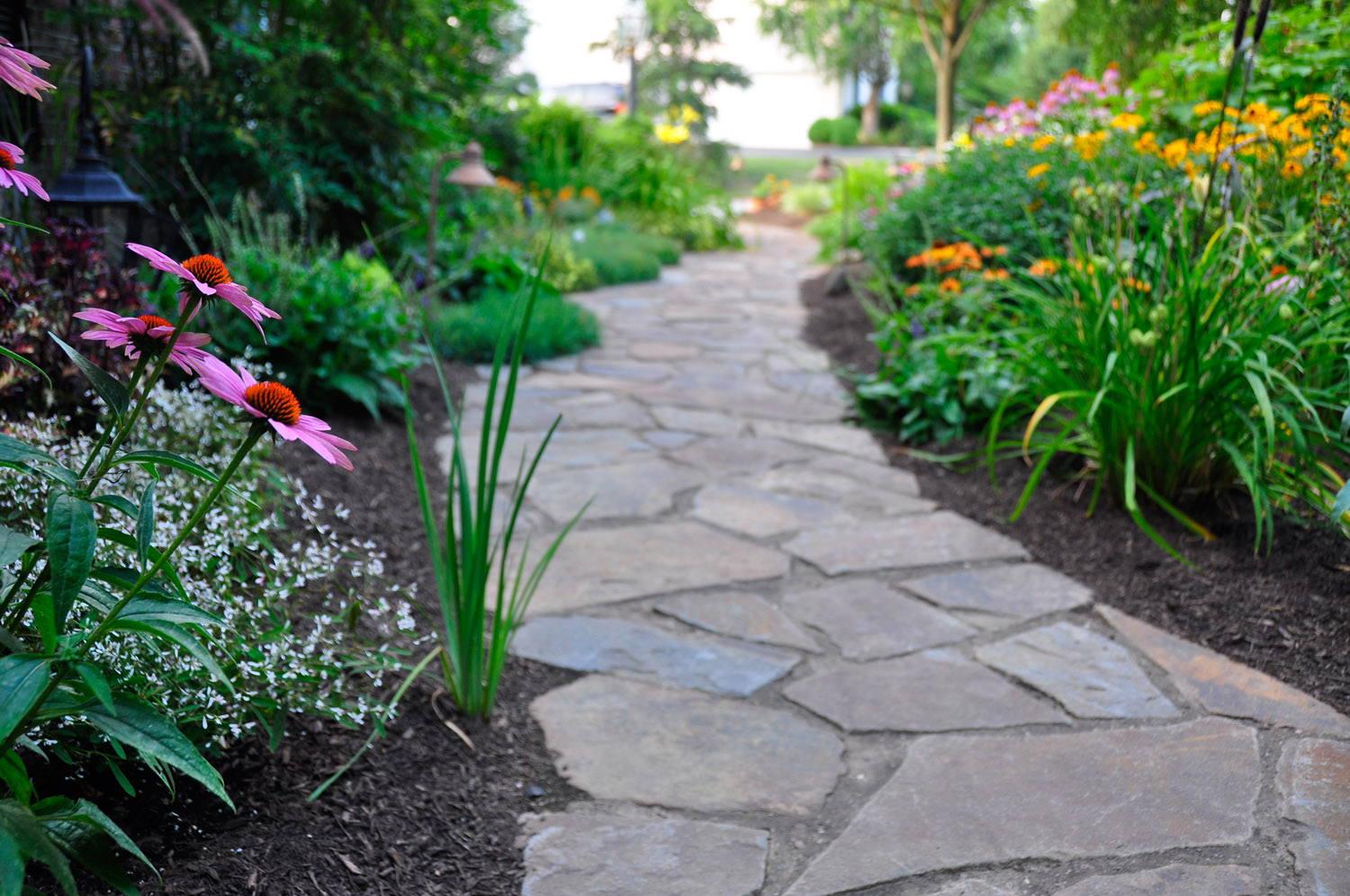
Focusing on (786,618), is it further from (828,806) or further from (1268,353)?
(1268,353)

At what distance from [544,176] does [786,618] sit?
24.6ft

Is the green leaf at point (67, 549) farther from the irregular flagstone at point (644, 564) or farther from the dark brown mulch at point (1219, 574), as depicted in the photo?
the dark brown mulch at point (1219, 574)

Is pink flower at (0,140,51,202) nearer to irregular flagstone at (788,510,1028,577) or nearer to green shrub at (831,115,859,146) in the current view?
irregular flagstone at (788,510,1028,577)

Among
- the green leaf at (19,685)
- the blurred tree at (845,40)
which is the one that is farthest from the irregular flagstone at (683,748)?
the blurred tree at (845,40)

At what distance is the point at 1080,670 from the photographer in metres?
2.08

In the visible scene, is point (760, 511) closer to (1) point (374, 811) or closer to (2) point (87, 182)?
(1) point (374, 811)

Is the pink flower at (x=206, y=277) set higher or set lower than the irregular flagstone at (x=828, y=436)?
higher

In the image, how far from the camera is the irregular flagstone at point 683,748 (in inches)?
66.4

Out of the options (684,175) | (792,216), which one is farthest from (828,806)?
(792,216)

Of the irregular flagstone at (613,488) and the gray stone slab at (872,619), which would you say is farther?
the irregular flagstone at (613,488)

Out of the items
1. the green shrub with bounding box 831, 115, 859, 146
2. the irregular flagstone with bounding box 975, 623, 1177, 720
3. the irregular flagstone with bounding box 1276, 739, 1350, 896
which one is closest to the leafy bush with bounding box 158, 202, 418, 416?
the irregular flagstone with bounding box 975, 623, 1177, 720

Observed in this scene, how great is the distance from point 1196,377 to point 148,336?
2287 mm

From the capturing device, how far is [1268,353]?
7.92 ft

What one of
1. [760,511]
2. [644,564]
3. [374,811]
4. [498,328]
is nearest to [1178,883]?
[374,811]
